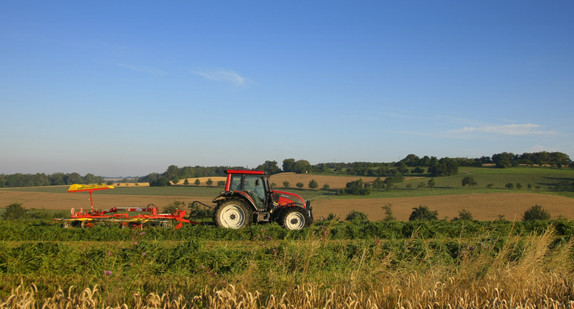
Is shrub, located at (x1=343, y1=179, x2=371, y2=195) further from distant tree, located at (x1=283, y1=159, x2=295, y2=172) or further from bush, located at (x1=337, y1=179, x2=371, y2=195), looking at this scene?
distant tree, located at (x1=283, y1=159, x2=295, y2=172)

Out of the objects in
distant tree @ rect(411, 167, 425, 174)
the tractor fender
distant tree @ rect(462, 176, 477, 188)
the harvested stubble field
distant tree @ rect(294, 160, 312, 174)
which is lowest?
the harvested stubble field

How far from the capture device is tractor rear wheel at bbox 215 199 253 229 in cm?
1342

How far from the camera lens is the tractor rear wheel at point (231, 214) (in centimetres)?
1342

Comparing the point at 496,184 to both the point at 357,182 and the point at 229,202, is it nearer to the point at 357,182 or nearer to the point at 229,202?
the point at 357,182

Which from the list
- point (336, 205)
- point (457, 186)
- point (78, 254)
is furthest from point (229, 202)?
point (457, 186)

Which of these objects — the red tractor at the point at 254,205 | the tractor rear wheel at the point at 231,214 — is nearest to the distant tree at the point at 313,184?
the red tractor at the point at 254,205

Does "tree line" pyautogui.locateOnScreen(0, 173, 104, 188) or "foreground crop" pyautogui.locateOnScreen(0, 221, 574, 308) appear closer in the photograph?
"foreground crop" pyautogui.locateOnScreen(0, 221, 574, 308)

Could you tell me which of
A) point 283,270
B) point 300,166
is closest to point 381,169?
point 300,166

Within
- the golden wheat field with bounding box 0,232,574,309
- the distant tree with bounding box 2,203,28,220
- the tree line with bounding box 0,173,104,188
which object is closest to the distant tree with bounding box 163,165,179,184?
the tree line with bounding box 0,173,104,188

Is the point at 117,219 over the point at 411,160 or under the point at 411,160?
under

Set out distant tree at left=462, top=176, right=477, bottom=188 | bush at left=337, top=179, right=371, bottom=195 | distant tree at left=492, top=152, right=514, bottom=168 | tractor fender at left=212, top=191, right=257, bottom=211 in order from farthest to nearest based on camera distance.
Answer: distant tree at left=492, top=152, right=514, bottom=168
distant tree at left=462, top=176, right=477, bottom=188
bush at left=337, top=179, right=371, bottom=195
tractor fender at left=212, top=191, right=257, bottom=211

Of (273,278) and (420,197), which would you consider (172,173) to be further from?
(273,278)

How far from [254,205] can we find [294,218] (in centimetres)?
135

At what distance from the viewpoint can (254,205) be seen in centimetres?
1349
